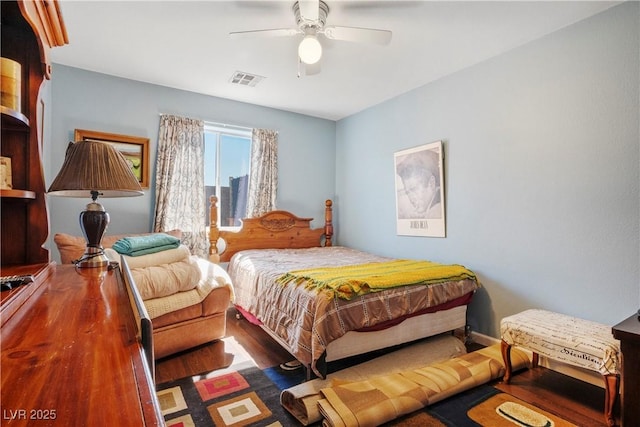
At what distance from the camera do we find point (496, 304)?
9.14 feet

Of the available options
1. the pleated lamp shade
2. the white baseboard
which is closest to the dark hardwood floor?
the white baseboard

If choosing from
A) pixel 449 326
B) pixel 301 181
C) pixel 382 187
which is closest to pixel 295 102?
pixel 301 181

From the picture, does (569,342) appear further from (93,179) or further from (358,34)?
(93,179)

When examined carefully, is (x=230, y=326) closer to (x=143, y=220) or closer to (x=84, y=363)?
(x=143, y=220)

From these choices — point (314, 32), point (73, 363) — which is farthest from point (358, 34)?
point (73, 363)

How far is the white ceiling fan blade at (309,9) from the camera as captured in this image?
6.32 ft

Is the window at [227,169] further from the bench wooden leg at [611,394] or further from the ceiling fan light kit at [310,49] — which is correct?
the bench wooden leg at [611,394]

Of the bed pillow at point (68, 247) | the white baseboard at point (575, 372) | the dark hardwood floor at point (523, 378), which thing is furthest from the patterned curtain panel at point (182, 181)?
the white baseboard at point (575, 372)

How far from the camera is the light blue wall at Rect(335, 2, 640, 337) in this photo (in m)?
2.10

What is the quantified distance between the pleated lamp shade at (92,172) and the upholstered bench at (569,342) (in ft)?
8.11

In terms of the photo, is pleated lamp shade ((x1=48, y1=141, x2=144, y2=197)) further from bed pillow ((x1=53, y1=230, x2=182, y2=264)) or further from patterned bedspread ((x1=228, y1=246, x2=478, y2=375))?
bed pillow ((x1=53, y1=230, x2=182, y2=264))

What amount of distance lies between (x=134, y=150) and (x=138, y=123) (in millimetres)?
303

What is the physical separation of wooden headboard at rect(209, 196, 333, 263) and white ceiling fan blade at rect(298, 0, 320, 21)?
7.40 feet

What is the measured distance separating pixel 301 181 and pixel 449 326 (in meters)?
2.73
